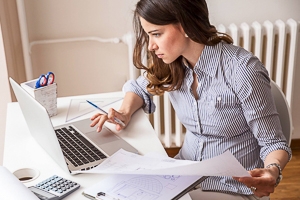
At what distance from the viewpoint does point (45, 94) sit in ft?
5.06

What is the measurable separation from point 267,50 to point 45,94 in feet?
4.39

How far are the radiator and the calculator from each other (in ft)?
4.36

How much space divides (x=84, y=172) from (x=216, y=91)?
478 millimetres

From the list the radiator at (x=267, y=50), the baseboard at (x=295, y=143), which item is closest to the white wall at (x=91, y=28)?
the radiator at (x=267, y=50)

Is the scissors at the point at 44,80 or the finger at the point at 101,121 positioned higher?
the scissors at the point at 44,80

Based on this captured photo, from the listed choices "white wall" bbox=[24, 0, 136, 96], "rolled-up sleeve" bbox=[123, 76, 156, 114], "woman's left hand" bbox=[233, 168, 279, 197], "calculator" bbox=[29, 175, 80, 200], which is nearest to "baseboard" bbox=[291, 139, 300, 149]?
"white wall" bbox=[24, 0, 136, 96]

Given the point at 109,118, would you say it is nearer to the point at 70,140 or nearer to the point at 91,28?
the point at 70,140

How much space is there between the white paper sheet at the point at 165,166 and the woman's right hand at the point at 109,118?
0.19m

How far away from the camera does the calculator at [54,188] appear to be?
1.08m

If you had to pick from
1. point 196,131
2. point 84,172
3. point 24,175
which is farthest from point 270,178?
point 24,175

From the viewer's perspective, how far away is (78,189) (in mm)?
1128

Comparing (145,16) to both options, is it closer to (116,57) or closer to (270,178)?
(270,178)

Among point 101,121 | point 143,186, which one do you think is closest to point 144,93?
point 101,121

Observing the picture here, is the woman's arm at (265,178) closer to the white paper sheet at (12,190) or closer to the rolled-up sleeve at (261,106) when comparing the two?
the rolled-up sleeve at (261,106)
